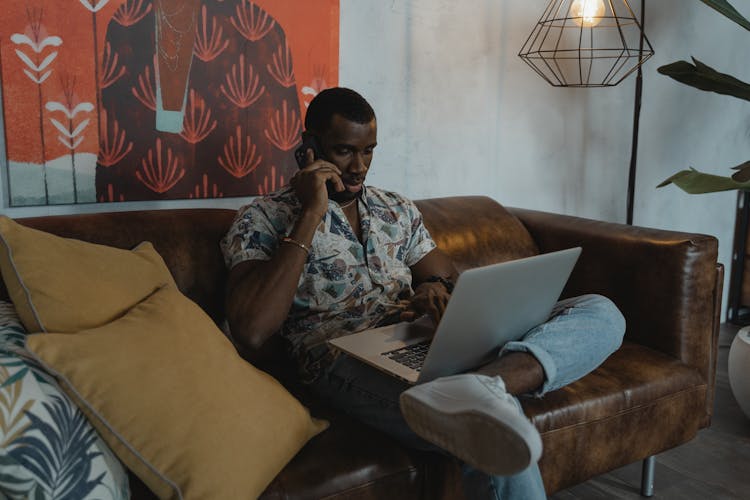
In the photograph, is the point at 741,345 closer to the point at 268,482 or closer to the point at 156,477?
the point at 268,482

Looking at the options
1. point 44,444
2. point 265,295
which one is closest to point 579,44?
point 265,295

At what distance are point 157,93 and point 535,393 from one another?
4.03 feet

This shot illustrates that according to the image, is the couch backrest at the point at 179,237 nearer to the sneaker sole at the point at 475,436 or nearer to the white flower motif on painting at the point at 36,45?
the white flower motif on painting at the point at 36,45

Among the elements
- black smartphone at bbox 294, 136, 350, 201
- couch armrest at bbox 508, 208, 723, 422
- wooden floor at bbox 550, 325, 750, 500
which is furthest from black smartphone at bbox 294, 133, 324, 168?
wooden floor at bbox 550, 325, 750, 500

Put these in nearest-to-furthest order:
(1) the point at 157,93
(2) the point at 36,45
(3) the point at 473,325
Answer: (3) the point at 473,325, (2) the point at 36,45, (1) the point at 157,93

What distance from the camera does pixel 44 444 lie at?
880mm

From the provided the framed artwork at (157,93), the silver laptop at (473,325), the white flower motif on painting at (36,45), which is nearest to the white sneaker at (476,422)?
the silver laptop at (473,325)

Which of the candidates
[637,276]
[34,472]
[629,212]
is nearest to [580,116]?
[629,212]

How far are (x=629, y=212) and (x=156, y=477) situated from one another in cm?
224

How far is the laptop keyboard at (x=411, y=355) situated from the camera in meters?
1.27

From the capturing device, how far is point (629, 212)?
2.69 m

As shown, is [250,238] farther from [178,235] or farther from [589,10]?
[589,10]

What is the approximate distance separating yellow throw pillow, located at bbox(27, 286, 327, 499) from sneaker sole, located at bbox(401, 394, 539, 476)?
10.4 inches

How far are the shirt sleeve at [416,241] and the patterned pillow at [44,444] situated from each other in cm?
99
